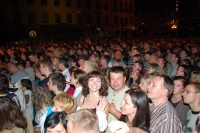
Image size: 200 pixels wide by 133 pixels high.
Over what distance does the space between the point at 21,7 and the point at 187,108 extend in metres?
39.1

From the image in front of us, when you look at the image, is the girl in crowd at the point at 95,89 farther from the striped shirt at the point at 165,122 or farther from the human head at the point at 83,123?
the human head at the point at 83,123

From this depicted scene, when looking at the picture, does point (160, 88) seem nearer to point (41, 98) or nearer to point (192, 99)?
point (192, 99)

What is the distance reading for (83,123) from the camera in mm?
2600

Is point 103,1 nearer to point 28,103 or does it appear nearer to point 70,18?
point 70,18

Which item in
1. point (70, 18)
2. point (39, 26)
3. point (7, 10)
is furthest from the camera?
point (70, 18)

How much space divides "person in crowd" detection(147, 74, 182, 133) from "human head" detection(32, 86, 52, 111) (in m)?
1.93

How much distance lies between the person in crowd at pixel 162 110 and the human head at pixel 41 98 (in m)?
1.93

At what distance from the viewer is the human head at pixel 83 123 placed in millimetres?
2570

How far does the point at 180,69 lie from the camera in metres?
6.80

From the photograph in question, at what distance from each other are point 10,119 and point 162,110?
7.12 ft

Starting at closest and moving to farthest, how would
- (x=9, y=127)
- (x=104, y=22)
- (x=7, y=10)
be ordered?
1. (x=9, y=127)
2. (x=7, y=10)
3. (x=104, y=22)

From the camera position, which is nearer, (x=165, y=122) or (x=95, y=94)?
(x=165, y=122)

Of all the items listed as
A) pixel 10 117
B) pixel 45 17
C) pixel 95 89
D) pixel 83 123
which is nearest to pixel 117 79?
pixel 95 89

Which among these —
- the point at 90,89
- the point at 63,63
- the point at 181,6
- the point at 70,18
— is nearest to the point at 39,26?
the point at 70,18
